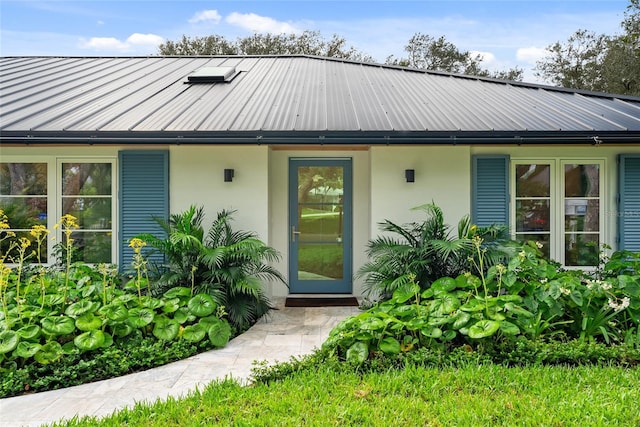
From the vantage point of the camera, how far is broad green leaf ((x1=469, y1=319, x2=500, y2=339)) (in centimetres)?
346

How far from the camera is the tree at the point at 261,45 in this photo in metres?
19.4

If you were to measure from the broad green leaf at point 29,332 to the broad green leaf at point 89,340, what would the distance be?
31 cm

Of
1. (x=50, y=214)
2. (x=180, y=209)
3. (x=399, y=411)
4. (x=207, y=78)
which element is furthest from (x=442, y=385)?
(x=207, y=78)

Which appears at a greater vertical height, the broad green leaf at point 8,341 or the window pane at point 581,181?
the window pane at point 581,181

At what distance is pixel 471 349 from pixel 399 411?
48.7 inches

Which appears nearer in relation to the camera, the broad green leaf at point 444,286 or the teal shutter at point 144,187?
the broad green leaf at point 444,286

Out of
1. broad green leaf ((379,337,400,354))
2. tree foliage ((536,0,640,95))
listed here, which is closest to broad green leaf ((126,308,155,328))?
broad green leaf ((379,337,400,354))

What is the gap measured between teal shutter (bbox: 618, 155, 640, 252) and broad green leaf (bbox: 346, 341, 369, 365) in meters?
4.52

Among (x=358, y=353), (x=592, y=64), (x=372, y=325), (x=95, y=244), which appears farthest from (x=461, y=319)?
(x=592, y=64)

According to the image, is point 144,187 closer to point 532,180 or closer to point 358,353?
point 358,353

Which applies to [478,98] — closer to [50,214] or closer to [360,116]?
[360,116]

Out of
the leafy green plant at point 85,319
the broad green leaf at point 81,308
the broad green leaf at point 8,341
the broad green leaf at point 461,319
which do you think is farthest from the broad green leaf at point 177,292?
the broad green leaf at point 461,319

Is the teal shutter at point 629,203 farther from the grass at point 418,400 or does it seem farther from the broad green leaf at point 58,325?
the broad green leaf at point 58,325

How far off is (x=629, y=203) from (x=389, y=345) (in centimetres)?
451
